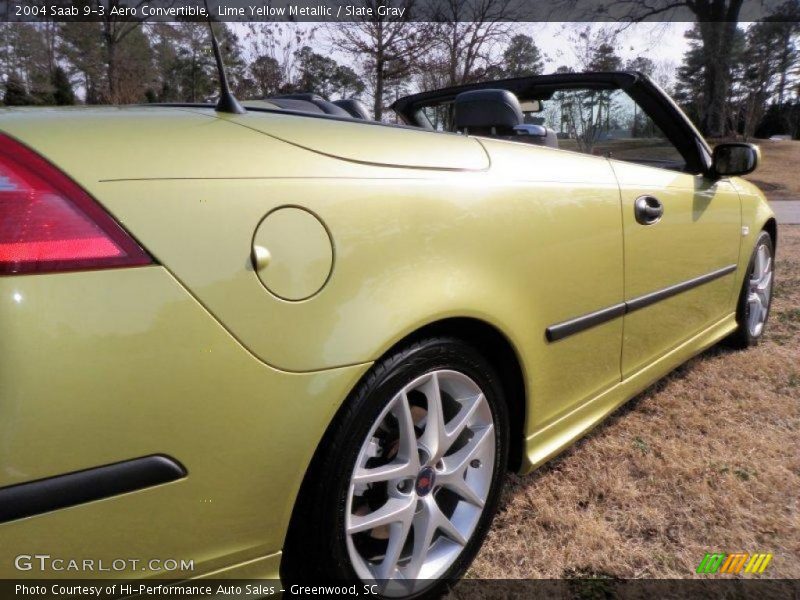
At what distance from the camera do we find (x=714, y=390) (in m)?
2.92

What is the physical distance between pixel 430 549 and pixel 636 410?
59.5 inches

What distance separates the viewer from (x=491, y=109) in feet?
8.07

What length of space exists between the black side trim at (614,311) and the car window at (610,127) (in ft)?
2.11

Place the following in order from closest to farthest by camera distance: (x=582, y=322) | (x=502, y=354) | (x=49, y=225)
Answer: (x=49, y=225) → (x=502, y=354) → (x=582, y=322)

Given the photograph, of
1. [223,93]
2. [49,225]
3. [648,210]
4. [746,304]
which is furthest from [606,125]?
[49,225]

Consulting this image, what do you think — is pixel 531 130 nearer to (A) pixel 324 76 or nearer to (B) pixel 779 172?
(A) pixel 324 76

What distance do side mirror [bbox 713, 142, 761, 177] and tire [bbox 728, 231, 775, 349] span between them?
691 millimetres

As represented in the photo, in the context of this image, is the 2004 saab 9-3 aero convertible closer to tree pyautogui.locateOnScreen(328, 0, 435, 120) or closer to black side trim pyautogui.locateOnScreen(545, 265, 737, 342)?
black side trim pyautogui.locateOnScreen(545, 265, 737, 342)

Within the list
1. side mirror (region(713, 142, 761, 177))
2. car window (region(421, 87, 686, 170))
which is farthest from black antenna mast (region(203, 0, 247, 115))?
side mirror (region(713, 142, 761, 177))

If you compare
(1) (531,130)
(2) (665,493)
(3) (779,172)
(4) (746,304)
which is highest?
(1) (531,130)

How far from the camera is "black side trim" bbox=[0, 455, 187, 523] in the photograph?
910 millimetres

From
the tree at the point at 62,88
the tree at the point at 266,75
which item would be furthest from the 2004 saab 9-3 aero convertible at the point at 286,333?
the tree at the point at 62,88

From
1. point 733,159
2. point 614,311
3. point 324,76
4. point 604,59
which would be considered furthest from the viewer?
point 604,59

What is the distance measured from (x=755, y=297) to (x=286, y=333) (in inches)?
129
